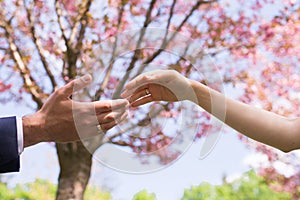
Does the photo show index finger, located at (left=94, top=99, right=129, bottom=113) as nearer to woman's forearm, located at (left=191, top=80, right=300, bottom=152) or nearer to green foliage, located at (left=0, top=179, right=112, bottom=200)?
woman's forearm, located at (left=191, top=80, right=300, bottom=152)

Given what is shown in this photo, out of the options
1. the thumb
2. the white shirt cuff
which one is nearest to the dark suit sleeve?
the white shirt cuff

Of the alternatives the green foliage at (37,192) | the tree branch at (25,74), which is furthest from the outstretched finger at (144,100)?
the green foliage at (37,192)

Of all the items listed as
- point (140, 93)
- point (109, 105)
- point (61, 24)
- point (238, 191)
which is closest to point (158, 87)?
point (140, 93)

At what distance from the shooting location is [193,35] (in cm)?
460

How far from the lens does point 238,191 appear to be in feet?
28.7

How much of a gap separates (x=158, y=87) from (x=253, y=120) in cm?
21

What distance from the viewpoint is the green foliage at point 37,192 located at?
27.4ft

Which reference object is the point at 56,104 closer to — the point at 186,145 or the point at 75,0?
the point at 186,145

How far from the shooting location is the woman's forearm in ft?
3.67

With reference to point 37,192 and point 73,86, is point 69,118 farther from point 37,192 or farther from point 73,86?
point 37,192

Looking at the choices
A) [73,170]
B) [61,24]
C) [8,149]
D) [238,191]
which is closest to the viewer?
[8,149]

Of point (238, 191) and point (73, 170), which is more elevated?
point (73, 170)

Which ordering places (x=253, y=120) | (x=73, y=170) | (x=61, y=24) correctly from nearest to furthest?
(x=253, y=120), (x=73, y=170), (x=61, y=24)

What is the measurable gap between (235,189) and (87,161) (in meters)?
5.08
